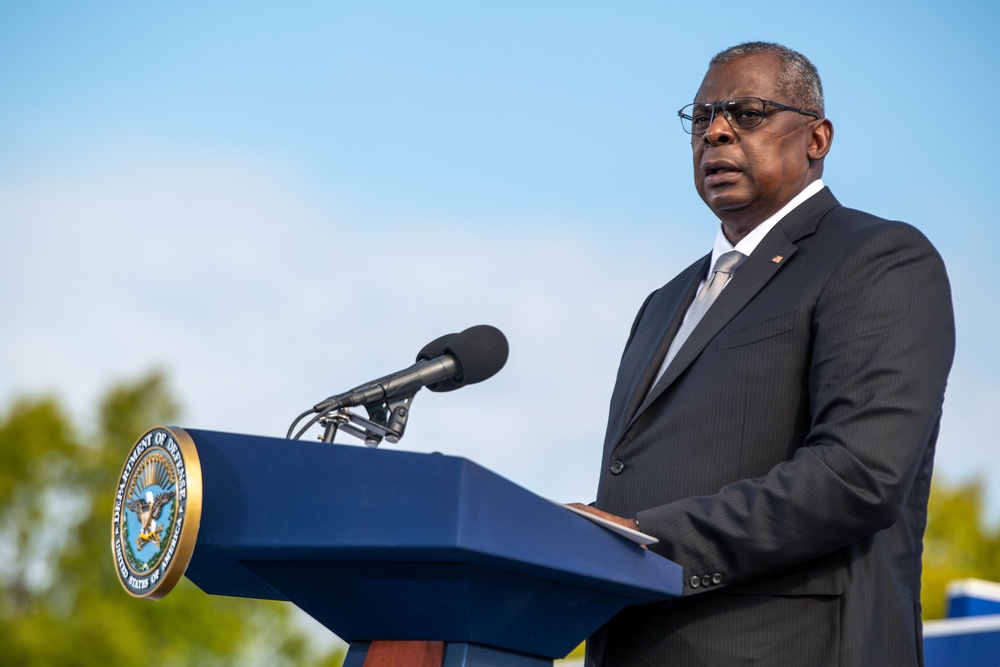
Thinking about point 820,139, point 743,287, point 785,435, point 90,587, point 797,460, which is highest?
point 90,587

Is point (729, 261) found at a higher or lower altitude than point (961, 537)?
lower

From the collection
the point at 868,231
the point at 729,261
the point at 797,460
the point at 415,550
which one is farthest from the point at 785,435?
the point at 415,550

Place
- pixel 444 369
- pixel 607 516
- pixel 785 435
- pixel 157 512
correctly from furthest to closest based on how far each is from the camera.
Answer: pixel 785 435
pixel 444 369
pixel 607 516
pixel 157 512

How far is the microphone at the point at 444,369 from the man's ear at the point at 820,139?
40.1 inches

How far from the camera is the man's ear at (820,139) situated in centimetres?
316

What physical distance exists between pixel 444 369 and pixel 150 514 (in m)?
0.64

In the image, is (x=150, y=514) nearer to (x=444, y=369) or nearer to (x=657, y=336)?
(x=444, y=369)

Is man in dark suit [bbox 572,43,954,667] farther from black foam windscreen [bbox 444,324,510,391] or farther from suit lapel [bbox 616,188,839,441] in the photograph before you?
black foam windscreen [bbox 444,324,510,391]

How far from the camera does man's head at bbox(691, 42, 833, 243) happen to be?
3061mm

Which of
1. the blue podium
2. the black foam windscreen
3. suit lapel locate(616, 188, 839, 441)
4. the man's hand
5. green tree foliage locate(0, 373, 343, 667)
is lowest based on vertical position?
the blue podium

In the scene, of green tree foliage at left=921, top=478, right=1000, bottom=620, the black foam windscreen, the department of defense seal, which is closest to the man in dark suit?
the black foam windscreen

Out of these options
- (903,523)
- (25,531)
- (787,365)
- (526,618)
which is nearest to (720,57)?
(787,365)

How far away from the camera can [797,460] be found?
2.39m

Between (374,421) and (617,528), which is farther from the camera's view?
(374,421)
